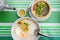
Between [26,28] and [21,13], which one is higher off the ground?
[21,13]

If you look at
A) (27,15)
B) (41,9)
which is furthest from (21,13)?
(41,9)

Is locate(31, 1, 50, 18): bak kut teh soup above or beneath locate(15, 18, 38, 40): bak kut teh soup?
above

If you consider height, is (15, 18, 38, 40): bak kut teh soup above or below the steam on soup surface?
below

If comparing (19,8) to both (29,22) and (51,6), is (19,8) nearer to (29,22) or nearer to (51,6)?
(29,22)

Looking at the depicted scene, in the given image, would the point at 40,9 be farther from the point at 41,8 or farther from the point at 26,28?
the point at 26,28

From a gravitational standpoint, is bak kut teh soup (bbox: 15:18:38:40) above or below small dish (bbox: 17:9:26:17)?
below

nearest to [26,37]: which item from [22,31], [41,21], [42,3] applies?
[22,31]
